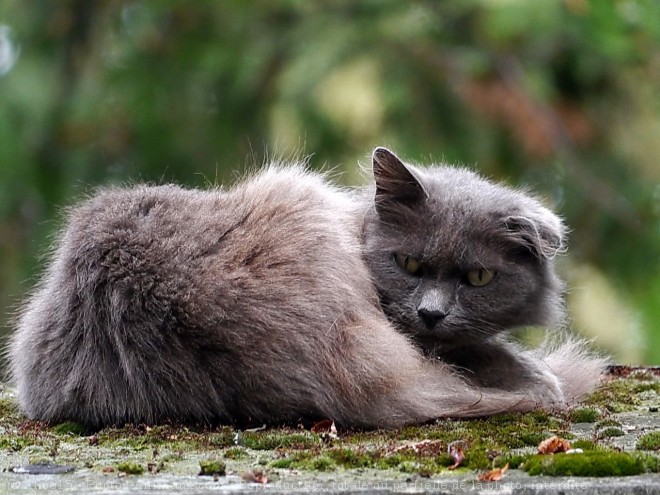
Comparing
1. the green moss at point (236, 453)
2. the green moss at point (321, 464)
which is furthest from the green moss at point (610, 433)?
the green moss at point (236, 453)

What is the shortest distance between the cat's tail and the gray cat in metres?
0.14

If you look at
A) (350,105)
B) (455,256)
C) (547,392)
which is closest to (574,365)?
(547,392)

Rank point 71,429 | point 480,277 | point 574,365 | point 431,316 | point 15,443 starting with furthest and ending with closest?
point 574,365, point 480,277, point 431,316, point 71,429, point 15,443

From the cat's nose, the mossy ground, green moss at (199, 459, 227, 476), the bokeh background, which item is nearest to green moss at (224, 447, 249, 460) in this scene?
the mossy ground

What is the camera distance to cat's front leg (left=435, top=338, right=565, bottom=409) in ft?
11.4

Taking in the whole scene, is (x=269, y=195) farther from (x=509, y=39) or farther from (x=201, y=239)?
(x=509, y=39)

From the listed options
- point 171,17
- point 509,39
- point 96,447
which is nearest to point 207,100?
point 171,17

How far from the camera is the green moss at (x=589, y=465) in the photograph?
2.27m

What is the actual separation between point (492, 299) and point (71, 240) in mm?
1395

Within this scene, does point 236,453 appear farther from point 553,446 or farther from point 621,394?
point 621,394

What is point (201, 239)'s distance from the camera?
116 inches

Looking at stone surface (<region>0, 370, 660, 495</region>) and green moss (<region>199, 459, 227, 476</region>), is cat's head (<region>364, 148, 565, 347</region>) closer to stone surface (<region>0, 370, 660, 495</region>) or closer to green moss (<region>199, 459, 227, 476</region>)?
stone surface (<region>0, 370, 660, 495</region>)

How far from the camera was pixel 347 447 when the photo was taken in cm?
258

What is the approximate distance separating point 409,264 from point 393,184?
0.99 feet
